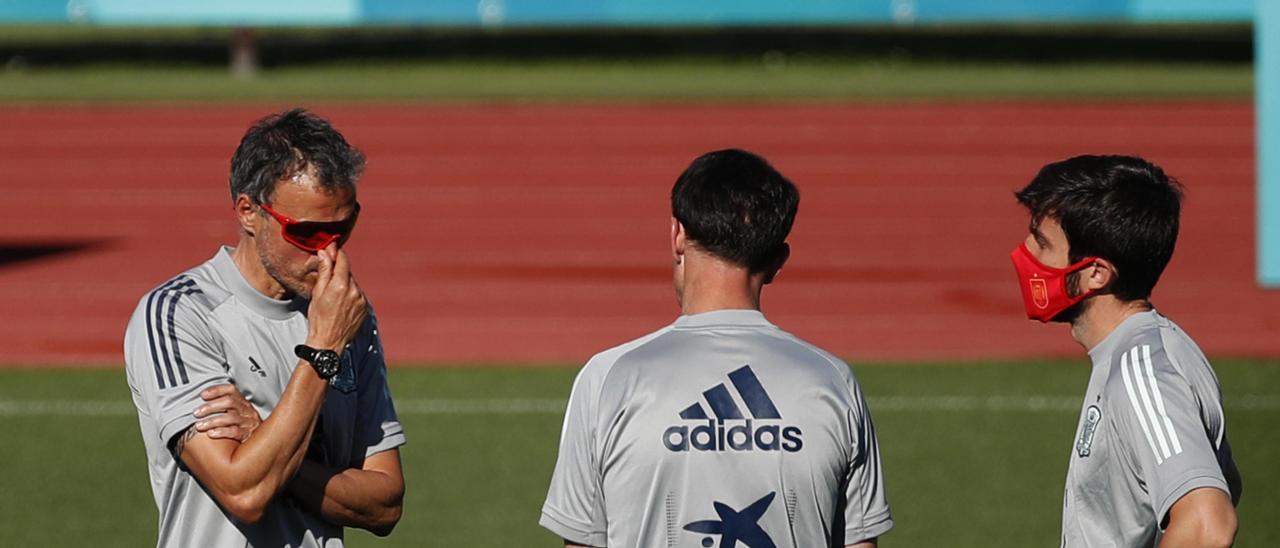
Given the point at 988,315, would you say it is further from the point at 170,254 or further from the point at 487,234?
the point at 170,254

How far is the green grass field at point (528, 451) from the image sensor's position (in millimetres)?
8016

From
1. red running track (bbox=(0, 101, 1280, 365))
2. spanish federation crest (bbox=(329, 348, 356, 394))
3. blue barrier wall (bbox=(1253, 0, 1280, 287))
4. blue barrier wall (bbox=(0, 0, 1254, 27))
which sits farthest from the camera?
blue barrier wall (bbox=(0, 0, 1254, 27))

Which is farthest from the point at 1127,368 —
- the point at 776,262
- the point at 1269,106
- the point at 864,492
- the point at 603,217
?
the point at 603,217

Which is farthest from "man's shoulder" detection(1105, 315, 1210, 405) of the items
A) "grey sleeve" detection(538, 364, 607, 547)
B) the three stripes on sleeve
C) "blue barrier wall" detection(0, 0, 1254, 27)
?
"blue barrier wall" detection(0, 0, 1254, 27)

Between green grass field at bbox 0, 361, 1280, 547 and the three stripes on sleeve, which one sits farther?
green grass field at bbox 0, 361, 1280, 547

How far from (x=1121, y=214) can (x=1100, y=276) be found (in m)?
0.15

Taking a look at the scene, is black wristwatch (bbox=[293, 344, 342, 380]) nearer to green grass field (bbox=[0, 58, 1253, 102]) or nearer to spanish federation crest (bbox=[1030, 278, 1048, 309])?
spanish federation crest (bbox=[1030, 278, 1048, 309])

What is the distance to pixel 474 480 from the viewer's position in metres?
8.84

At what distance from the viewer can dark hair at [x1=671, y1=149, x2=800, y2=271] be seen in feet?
10.7

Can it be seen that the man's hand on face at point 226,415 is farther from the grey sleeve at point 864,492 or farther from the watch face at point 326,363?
the grey sleeve at point 864,492

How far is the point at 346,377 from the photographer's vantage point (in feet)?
12.5

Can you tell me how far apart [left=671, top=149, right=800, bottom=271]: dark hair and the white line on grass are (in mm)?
7033

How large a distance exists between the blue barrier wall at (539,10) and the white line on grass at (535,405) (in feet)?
24.2

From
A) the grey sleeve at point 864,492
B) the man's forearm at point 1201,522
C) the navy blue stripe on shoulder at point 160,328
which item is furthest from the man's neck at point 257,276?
the man's forearm at point 1201,522
